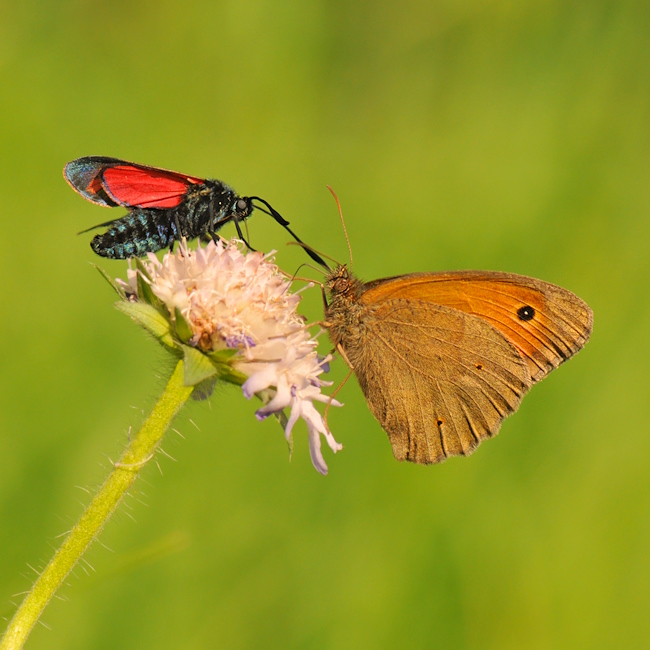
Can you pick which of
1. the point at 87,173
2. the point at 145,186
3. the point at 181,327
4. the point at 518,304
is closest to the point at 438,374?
the point at 518,304

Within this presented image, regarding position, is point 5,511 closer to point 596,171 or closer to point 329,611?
point 329,611

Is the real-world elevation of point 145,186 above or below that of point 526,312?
above

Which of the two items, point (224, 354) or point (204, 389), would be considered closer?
point (224, 354)

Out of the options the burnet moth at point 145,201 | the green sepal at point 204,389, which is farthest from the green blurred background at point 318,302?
the burnet moth at point 145,201

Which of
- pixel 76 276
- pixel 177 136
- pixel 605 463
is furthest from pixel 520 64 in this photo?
pixel 76 276

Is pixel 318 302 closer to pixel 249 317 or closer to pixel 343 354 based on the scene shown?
pixel 343 354

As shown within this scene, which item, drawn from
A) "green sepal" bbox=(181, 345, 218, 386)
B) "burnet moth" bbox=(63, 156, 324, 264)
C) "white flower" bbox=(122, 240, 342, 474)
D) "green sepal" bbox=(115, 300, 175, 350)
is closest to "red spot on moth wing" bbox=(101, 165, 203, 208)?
"burnet moth" bbox=(63, 156, 324, 264)
